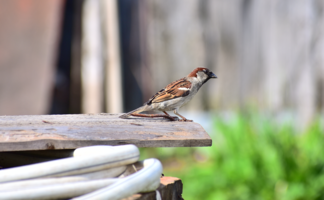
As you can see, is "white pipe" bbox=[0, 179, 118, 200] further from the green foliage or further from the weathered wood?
the green foliage

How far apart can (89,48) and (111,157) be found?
11.2 ft

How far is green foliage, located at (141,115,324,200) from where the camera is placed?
11.9 feet

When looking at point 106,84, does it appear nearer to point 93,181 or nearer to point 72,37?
point 72,37

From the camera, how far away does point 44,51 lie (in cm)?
410

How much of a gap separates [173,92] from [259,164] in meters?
1.89

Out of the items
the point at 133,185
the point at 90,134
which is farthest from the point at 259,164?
the point at 133,185

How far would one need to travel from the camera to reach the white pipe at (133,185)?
1.04 meters

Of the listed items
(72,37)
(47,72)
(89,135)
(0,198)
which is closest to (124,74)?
(72,37)

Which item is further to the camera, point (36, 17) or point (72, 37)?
point (72, 37)

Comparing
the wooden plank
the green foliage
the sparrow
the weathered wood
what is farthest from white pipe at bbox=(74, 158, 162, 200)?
the green foliage

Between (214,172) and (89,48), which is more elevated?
(89,48)

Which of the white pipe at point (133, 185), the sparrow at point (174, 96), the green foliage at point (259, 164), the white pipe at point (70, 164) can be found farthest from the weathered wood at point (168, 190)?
the green foliage at point (259, 164)

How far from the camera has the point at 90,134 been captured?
1333 mm

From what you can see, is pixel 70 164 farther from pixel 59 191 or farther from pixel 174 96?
pixel 174 96
